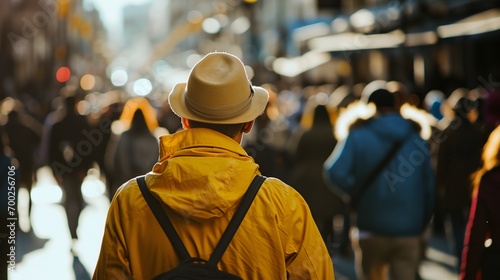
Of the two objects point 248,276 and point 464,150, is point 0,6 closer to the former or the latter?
point 464,150

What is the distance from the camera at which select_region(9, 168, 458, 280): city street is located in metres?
10.3

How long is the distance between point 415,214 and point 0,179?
2948mm

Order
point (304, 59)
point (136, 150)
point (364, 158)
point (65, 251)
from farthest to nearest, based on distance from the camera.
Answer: point (304, 59) → point (65, 251) → point (136, 150) → point (364, 158)

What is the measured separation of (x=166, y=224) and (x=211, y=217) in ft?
0.52

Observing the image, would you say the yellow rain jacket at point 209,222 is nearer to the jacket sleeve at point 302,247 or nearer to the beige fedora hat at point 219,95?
the jacket sleeve at point 302,247

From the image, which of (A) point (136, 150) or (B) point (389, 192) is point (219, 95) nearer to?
(B) point (389, 192)

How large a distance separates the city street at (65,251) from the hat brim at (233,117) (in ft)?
19.7

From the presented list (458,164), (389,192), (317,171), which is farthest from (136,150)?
(389,192)

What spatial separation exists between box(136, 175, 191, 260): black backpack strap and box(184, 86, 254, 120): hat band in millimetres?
363

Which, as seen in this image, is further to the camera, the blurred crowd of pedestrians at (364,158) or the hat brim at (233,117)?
the blurred crowd of pedestrians at (364,158)

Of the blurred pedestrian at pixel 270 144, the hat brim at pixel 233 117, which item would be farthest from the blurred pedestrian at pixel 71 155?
the hat brim at pixel 233 117

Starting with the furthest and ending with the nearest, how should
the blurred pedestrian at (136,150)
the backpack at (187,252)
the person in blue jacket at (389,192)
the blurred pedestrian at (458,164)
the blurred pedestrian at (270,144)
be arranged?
the blurred pedestrian at (270,144), the blurred pedestrian at (136,150), the blurred pedestrian at (458,164), the person in blue jacket at (389,192), the backpack at (187,252)

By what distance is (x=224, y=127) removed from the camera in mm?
3777

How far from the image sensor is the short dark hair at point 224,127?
3.77 m
